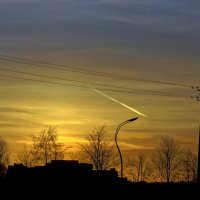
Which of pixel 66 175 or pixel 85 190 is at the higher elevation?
pixel 66 175

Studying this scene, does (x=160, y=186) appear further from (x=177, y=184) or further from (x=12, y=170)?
(x=12, y=170)

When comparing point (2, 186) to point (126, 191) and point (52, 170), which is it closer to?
point (52, 170)

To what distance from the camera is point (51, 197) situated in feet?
349

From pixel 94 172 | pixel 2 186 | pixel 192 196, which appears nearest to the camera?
pixel 192 196

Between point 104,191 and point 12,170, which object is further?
point 12,170

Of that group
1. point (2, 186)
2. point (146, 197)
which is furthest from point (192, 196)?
point (2, 186)

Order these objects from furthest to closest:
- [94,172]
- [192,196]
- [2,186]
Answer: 1. [94,172]
2. [2,186]
3. [192,196]

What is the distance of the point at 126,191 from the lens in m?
108

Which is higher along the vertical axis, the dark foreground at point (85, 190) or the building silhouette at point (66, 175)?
the building silhouette at point (66, 175)

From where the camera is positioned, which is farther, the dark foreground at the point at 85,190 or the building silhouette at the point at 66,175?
the building silhouette at the point at 66,175

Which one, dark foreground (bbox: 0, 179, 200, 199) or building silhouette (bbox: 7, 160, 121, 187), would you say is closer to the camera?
dark foreground (bbox: 0, 179, 200, 199)

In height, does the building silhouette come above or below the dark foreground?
above

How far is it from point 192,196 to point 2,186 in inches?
1150

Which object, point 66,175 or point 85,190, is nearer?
point 85,190
